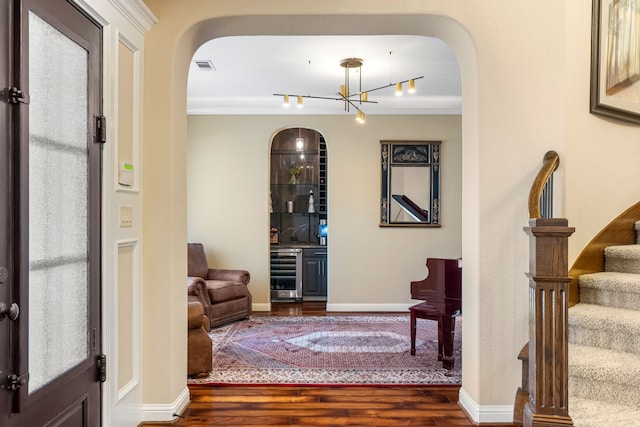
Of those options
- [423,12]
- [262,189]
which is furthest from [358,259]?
Result: [423,12]

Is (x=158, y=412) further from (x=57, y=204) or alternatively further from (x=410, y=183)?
(x=410, y=183)

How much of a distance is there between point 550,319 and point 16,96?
2223mm

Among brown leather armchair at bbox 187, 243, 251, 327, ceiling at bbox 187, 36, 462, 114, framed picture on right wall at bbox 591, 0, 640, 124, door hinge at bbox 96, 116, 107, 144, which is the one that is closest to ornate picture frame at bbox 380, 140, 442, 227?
ceiling at bbox 187, 36, 462, 114

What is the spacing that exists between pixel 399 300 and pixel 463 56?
402cm

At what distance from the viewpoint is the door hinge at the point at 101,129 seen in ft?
7.32

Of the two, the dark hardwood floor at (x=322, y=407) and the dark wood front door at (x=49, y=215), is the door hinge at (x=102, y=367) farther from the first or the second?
the dark hardwood floor at (x=322, y=407)

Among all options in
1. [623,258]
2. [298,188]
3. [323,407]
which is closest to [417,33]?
[623,258]

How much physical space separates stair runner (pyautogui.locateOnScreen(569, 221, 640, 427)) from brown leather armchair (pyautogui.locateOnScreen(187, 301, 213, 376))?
2.42 metres

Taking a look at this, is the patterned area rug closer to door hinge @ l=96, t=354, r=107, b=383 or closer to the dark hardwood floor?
the dark hardwood floor

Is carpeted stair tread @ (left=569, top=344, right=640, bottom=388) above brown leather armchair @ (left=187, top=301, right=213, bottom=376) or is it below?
above

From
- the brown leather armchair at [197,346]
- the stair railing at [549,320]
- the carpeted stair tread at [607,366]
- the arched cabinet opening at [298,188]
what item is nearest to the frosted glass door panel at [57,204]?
the brown leather armchair at [197,346]

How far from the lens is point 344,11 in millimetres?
2777

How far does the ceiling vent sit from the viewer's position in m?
4.59

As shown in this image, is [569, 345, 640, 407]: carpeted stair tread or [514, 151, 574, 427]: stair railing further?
[569, 345, 640, 407]: carpeted stair tread
